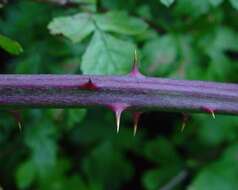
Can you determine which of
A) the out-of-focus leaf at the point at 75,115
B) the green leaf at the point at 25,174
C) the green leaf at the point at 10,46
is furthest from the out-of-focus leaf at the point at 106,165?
the green leaf at the point at 10,46

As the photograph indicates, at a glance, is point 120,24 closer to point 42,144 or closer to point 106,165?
point 42,144

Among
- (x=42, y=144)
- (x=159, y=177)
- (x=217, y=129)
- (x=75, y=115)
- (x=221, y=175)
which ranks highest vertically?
(x=75, y=115)

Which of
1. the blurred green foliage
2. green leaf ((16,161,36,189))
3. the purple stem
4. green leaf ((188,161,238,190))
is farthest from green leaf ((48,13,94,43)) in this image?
green leaf ((188,161,238,190))

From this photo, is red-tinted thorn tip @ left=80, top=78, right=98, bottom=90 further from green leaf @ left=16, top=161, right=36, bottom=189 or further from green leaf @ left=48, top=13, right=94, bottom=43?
green leaf @ left=16, top=161, right=36, bottom=189

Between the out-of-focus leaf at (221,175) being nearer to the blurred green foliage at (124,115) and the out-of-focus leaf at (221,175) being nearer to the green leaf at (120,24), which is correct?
the blurred green foliage at (124,115)

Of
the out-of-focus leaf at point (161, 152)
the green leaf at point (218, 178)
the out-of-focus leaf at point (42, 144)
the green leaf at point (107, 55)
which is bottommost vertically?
the out-of-focus leaf at point (161, 152)

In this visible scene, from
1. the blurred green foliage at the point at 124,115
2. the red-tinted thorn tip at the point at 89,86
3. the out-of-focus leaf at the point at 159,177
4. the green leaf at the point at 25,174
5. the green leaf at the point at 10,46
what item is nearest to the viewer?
the red-tinted thorn tip at the point at 89,86

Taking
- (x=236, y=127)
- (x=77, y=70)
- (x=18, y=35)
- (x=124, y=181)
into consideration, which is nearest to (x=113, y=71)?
(x=77, y=70)

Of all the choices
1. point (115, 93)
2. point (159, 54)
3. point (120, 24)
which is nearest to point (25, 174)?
point (159, 54)
